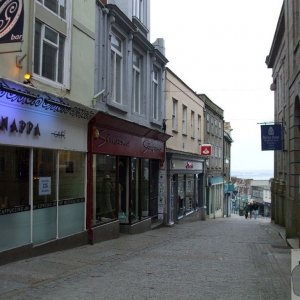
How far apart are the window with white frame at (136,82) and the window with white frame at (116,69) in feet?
4.68

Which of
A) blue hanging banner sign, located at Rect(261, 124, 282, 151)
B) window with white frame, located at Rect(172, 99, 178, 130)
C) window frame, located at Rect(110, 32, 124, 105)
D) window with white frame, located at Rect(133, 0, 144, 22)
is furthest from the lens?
window with white frame, located at Rect(172, 99, 178, 130)

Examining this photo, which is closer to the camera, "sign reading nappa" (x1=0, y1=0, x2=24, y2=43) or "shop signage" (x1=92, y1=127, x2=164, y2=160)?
"sign reading nappa" (x1=0, y1=0, x2=24, y2=43)

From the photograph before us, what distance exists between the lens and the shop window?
31.8ft

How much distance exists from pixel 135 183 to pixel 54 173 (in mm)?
6866

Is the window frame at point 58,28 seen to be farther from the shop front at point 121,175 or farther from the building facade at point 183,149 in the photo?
the building facade at point 183,149

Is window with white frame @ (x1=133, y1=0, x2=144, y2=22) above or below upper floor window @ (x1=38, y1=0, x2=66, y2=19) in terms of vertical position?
above

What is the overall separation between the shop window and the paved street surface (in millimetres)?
1221

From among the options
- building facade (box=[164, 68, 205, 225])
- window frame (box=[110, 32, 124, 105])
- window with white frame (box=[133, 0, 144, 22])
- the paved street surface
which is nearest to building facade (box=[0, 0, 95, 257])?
the paved street surface

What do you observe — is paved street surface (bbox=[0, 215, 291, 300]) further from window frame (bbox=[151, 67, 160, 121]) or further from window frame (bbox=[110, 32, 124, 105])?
→ window frame (bbox=[151, 67, 160, 121])

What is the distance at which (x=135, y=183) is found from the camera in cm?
1836

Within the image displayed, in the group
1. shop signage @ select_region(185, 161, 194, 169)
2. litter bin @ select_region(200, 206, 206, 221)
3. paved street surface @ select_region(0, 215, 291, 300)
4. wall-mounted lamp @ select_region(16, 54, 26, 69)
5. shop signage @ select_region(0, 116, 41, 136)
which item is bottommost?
litter bin @ select_region(200, 206, 206, 221)

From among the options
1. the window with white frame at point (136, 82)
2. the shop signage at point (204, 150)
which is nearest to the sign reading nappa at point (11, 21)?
the window with white frame at point (136, 82)

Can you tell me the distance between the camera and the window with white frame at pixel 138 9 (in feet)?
61.2

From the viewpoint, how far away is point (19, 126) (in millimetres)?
9898
